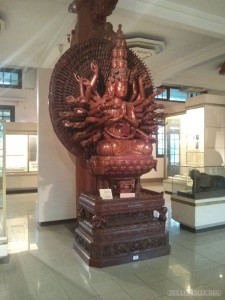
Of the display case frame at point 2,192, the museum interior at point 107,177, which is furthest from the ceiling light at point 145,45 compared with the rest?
the display case frame at point 2,192

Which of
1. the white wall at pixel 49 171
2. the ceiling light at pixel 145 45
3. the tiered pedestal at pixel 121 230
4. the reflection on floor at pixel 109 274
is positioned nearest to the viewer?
the reflection on floor at pixel 109 274

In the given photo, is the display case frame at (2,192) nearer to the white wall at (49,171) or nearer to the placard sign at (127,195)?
the white wall at (49,171)

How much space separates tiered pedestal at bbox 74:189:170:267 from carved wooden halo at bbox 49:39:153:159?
27.7 inches

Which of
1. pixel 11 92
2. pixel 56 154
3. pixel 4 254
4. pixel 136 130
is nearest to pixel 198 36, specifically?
pixel 136 130

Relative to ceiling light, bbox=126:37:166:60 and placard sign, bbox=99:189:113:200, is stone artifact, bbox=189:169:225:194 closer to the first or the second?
placard sign, bbox=99:189:113:200

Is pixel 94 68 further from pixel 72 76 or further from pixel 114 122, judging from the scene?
pixel 114 122

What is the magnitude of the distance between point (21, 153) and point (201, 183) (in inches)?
243

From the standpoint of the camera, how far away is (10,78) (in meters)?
8.83

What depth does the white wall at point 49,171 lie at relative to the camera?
476 centimetres

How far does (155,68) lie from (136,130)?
434 cm

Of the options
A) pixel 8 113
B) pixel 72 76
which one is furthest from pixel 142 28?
pixel 8 113

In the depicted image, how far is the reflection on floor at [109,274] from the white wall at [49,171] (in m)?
0.80

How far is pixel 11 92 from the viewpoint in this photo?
8781 mm

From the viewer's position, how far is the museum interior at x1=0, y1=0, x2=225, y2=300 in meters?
2.81
